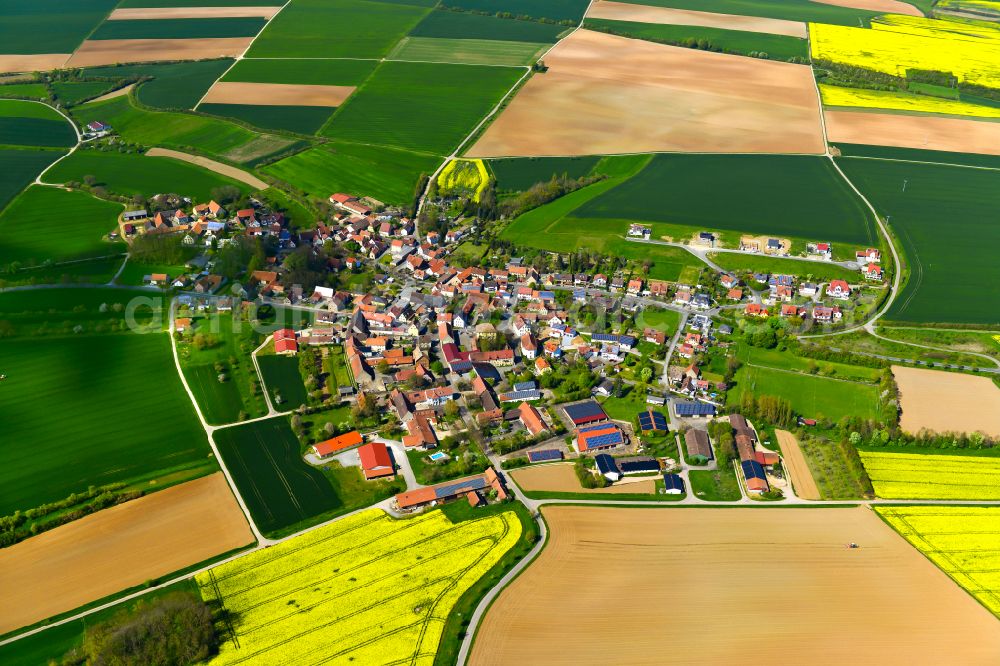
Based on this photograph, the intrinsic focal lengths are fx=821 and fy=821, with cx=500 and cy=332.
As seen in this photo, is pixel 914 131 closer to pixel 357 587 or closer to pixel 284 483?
pixel 284 483

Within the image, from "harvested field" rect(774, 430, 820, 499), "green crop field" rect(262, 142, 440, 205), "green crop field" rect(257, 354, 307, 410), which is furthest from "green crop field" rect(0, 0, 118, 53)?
"harvested field" rect(774, 430, 820, 499)

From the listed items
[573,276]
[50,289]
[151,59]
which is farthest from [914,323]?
[151,59]

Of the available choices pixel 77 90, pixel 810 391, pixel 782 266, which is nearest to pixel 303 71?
pixel 77 90

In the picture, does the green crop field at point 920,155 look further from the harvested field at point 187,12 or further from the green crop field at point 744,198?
the harvested field at point 187,12

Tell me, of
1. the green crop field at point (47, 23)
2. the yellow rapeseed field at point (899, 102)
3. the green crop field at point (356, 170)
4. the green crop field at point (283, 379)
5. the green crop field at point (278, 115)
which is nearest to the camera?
the green crop field at point (283, 379)

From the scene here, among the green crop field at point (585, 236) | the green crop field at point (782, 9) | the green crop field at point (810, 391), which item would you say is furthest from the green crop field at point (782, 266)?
the green crop field at point (782, 9)

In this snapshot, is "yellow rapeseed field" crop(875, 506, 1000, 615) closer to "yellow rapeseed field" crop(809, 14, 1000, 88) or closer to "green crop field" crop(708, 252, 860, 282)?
"green crop field" crop(708, 252, 860, 282)

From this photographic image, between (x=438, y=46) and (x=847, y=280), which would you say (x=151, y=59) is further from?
(x=847, y=280)
